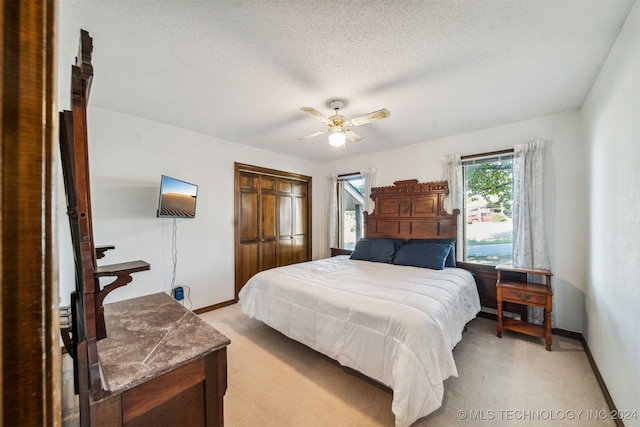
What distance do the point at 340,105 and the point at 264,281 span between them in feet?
6.83

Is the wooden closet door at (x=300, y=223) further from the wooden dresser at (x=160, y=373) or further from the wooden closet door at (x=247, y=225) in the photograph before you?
the wooden dresser at (x=160, y=373)

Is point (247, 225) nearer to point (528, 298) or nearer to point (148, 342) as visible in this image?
point (148, 342)

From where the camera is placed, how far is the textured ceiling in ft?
4.84

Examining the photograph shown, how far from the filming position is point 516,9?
4.77ft

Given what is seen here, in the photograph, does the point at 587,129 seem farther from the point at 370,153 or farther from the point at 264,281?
the point at 264,281

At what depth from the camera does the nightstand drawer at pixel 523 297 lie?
8.46 ft

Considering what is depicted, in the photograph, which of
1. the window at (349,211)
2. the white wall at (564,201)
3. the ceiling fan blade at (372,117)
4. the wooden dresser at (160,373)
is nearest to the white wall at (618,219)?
the white wall at (564,201)

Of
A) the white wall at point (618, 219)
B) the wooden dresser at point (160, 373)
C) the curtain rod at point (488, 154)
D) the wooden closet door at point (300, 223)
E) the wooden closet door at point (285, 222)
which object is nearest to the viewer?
the wooden dresser at point (160, 373)

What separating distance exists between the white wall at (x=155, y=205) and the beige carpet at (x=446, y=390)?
4.42 ft

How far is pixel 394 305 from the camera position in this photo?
188 centimetres

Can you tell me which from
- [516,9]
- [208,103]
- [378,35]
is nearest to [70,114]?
[378,35]

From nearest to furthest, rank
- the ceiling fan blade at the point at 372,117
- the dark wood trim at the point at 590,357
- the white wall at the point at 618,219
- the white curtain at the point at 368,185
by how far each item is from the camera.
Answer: the white wall at the point at 618,219, the dark wood trim at the point at 590,357, the ceiling fan blade at the point at 372,117, the white curtain at the point at 368,185

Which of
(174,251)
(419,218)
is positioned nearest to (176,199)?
(174,251)

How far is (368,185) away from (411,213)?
955mm
